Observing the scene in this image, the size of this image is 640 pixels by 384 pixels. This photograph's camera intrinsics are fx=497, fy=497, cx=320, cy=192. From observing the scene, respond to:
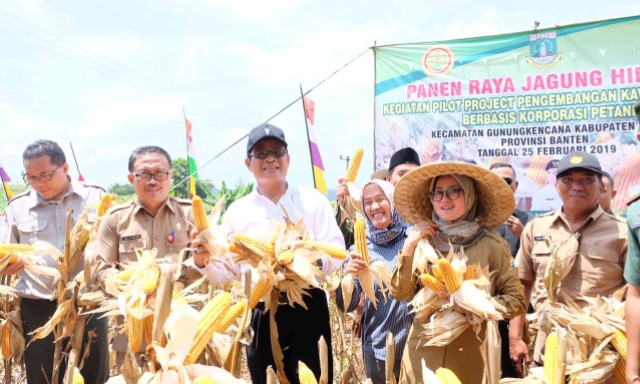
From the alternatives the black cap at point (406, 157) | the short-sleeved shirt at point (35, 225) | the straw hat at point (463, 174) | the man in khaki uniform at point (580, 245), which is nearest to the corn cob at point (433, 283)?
the straw hat at point (463, 174)

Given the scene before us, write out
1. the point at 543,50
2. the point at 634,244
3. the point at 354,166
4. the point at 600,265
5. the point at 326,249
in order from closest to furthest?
the point at 634,244, the point at 326,249, the point at 600,265, the point at 354,166, the point at 543,50

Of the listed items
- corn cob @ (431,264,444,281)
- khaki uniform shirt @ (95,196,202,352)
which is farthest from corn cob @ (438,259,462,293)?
khaki uniform shirt @ (95,196,202,352)

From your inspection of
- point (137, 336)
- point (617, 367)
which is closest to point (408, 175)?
point (617, 367)

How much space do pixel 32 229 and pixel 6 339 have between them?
2.60ft

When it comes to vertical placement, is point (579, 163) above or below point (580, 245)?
above

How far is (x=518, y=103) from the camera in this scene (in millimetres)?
5531

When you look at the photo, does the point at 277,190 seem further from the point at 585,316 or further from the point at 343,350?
the point at 585,316

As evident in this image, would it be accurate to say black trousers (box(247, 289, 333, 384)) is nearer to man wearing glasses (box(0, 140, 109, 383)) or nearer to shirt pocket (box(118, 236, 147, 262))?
shirt pocket (box(118, 236, 147, 262))

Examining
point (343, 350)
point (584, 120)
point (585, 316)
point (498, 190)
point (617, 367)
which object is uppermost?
point (584, 120)

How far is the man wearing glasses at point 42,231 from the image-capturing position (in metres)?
3.67

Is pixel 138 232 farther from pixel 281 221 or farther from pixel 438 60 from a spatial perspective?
pixel 438 60

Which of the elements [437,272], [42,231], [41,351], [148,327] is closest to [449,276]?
[437,272]

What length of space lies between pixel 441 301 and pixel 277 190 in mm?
1248

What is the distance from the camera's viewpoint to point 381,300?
3115mm
